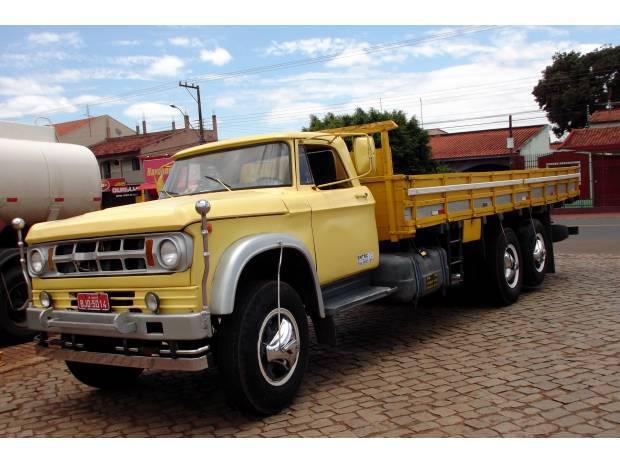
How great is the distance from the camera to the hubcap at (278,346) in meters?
4.27

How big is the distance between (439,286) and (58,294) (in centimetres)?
391

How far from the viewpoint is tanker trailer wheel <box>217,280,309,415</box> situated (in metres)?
4.04

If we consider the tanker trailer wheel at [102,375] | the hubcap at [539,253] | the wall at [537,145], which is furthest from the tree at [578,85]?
the tanker trailer wheel at [102,375]

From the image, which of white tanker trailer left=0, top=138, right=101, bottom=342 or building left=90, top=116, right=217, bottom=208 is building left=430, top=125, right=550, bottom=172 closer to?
building left=90, top=116, right=217, bottom=208

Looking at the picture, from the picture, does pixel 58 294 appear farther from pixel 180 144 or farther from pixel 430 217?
pixel 180 144

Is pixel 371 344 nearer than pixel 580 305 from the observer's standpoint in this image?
Yes

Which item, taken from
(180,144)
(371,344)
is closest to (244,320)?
(371,344)

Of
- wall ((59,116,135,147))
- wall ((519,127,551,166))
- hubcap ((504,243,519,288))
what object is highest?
wall ((59,116,135,147))

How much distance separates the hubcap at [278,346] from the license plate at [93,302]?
1098 millimetres

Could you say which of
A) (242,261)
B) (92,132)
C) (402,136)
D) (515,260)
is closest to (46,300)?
(242,261)

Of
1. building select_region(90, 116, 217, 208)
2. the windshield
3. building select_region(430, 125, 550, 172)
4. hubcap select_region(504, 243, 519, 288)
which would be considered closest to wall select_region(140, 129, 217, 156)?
building select_region(90, 116, 217, 208)

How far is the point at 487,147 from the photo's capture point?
39.8m

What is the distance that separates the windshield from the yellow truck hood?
0.28 metres

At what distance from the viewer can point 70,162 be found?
27.8ft
